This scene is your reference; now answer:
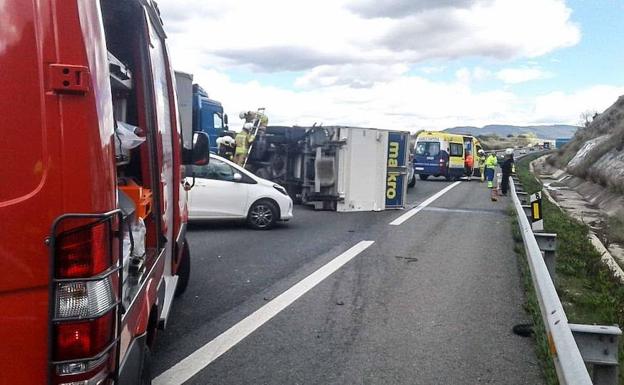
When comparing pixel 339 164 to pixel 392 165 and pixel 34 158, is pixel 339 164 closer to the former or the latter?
pixel 392 165

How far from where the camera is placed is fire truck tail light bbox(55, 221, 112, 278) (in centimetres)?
200

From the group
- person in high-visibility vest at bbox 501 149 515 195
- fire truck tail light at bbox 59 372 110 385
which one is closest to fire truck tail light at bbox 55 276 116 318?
fire truck tail light at bbox 59 372 110 385

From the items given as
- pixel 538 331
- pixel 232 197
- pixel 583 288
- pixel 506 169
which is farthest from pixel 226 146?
pixel 538 331

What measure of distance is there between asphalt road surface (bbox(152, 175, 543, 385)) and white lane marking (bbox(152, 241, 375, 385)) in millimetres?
14

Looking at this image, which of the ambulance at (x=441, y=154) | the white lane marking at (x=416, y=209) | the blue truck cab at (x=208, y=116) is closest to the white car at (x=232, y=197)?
the white lane marking at (x=416, y=209)

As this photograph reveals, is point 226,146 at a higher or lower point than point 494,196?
higher

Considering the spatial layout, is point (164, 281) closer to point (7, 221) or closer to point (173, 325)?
point (173, 325)

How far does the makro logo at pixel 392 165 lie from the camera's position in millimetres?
15695

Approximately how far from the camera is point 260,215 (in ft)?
38.1

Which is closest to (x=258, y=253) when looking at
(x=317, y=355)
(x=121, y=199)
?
(x=317, y=355)

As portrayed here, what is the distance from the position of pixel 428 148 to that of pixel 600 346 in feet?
A: 88.7

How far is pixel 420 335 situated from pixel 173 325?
223 centimetres

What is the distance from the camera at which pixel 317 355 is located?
16.1 ft

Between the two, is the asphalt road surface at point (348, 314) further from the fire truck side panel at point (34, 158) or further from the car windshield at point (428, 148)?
the car windshield at point (428, 148)
